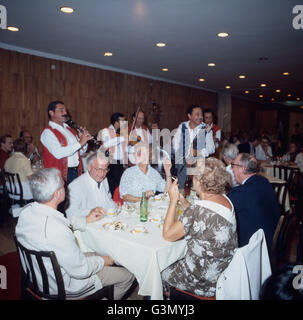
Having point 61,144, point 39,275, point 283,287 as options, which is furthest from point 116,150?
point 283,287

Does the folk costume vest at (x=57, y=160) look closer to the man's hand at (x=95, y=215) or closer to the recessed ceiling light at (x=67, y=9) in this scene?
the man's hand at (x=95, y=215)

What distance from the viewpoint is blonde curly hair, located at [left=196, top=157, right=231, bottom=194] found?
1761mm

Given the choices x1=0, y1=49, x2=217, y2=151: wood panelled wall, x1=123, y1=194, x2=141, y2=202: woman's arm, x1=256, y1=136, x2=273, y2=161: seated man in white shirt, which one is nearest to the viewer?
x1=123, y1=194, x2=141, y2=202: woman's arm

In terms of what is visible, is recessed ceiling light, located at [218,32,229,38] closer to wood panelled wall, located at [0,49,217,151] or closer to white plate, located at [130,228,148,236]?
wood panelled wall, located at [0,49,217,151]

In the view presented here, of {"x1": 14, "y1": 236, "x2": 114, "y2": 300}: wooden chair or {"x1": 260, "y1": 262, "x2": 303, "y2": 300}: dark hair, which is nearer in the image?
{"x1": 260, "y1": 262, "x2": 303, "y2": 300}: dark hair

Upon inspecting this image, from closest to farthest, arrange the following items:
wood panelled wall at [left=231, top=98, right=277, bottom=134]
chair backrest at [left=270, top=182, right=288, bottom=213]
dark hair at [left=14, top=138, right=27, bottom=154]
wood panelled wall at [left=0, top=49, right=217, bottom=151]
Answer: chair backrest at [left=270, top=182, right=288, bottom=213], dark hair at [left=14, top=138, right=27, bottom=154], wood panelled wall at [left=0, top=49, right=217, bottom=151], wood panelled wall at [left=231, top=98, right=277, bottom=134]

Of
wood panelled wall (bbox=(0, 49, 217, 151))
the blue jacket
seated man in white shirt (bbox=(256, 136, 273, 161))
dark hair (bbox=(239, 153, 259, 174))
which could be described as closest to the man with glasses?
the blue jacket

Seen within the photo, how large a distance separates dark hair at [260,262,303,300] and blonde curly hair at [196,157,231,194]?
80 cm

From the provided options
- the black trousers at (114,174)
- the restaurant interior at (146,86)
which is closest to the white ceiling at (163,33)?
the restaurant interior at (146,86)

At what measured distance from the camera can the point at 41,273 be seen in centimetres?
151

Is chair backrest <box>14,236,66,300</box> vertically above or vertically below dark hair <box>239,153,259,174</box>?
below

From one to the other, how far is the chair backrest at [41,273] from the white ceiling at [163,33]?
9.38 ft

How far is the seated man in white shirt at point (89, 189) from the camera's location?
7.82ft
